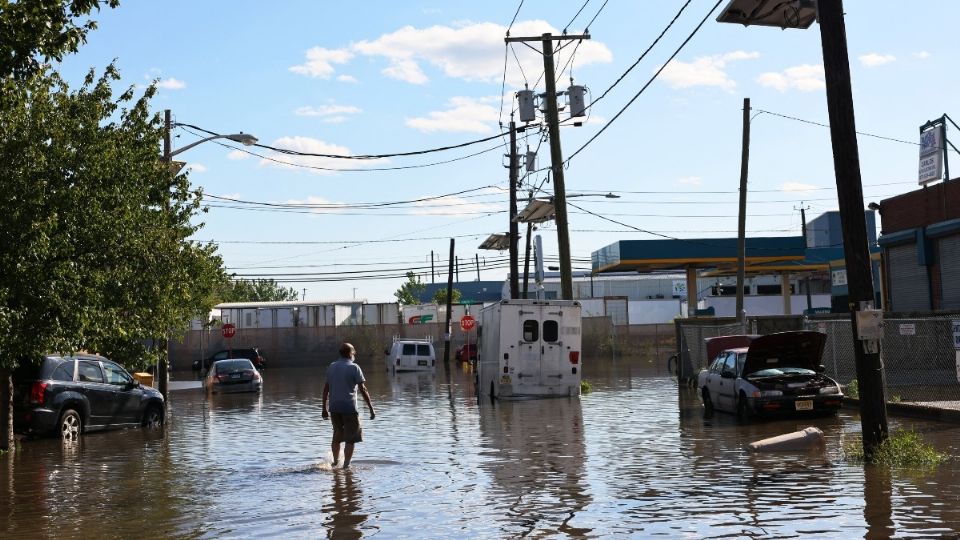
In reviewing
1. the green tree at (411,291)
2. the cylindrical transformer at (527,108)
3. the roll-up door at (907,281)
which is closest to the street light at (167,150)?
the cylindrical transformer at (527,108)

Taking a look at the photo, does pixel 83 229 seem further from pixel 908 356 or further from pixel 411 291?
pixel 411 291

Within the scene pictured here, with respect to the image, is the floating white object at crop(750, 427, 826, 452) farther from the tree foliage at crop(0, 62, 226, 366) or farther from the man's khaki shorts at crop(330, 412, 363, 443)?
the tree foliage at crop(0, 62, 226, 366)

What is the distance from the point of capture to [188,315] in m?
28.3

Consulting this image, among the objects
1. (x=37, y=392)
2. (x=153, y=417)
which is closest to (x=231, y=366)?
(x=153, y=417)

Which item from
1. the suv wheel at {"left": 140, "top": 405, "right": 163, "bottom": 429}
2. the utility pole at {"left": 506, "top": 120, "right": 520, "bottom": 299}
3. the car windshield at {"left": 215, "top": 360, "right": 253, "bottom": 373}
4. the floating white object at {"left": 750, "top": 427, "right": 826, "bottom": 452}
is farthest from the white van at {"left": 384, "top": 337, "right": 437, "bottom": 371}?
the floating white object at {"left": 750, "top": 427, "right": 826, "bottom": 452}

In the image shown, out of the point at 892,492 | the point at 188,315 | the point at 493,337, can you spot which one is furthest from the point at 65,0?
the point at 493,337

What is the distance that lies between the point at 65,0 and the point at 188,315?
16059 millimetres

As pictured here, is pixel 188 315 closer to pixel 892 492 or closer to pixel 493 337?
pixel 493 337

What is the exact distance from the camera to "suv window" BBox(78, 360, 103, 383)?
Answer: 866 inches

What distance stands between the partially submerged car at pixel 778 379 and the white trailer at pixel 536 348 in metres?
6.19

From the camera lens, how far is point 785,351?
21.9 m

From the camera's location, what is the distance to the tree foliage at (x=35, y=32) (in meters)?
12.4

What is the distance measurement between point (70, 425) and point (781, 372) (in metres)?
13.3

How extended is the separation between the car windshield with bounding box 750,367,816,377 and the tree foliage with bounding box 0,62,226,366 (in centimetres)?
1181
